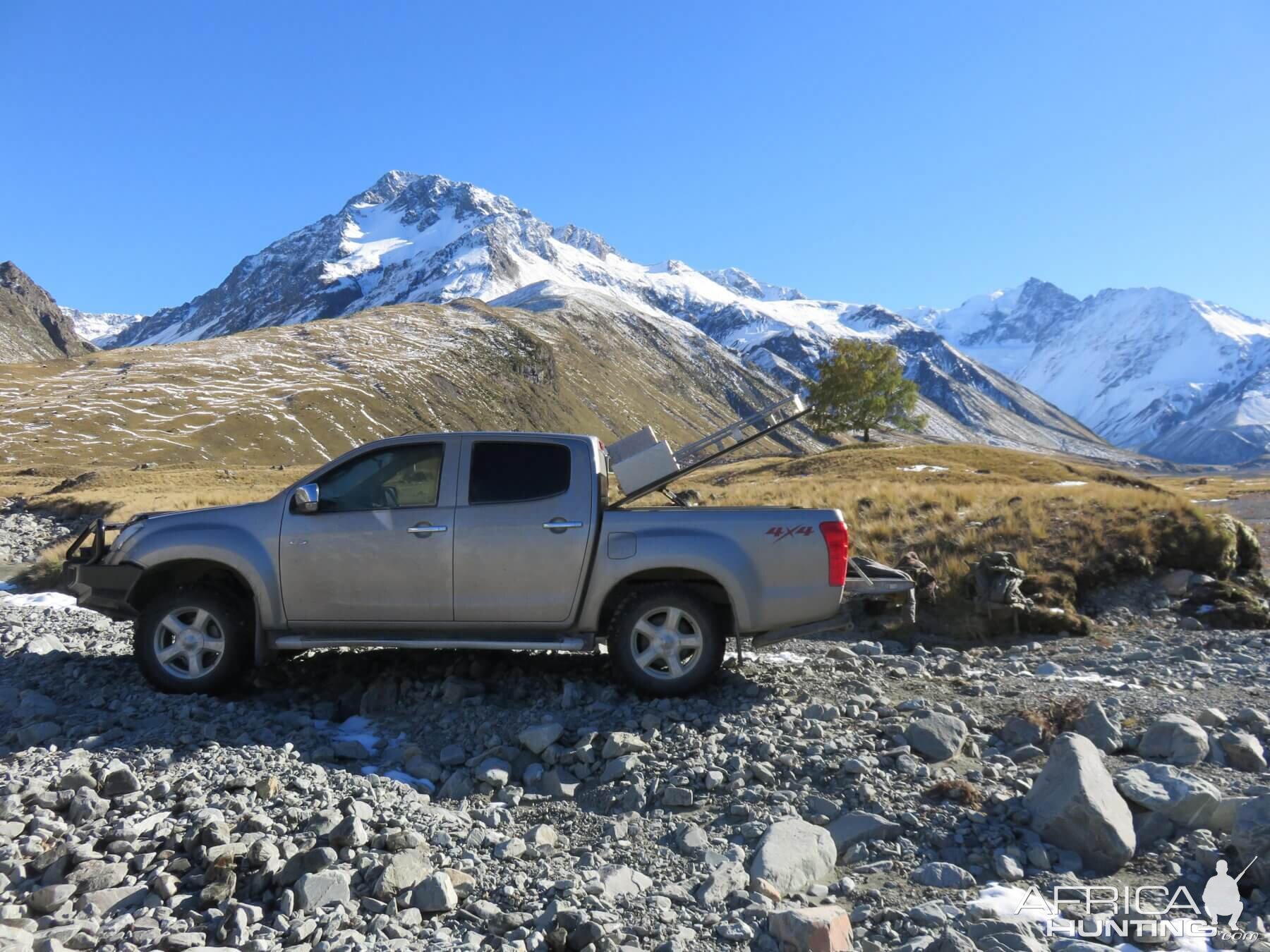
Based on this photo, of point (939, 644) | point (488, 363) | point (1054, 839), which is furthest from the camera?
point (488, 363)

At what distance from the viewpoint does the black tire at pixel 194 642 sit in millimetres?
6977

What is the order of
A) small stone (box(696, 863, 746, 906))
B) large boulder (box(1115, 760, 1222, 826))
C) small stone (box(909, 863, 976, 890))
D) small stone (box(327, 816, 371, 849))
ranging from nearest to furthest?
small stone (box(696, 863, 746, 906)) → small stone (box(909, 863, 976, 890)) → small stone (box(327, 816, 371, 849)) → large boulder (box(1115, 760, 1222, 826))

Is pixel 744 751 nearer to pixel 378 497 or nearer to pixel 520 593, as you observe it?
pixel 520 593

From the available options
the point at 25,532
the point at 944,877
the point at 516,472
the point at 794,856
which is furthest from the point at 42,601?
the point at 25,532

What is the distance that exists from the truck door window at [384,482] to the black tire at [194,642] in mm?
1158

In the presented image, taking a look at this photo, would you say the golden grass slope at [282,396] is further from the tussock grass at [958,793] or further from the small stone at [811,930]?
the small stone at [811,930]

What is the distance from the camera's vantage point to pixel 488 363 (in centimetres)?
18438

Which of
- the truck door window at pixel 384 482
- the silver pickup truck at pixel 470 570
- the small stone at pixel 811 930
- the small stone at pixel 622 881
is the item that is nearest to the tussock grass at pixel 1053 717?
the silver pickup truck at pixel 470 570

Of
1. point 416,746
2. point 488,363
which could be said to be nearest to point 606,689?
point 416,746

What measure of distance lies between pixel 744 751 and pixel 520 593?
217 cm

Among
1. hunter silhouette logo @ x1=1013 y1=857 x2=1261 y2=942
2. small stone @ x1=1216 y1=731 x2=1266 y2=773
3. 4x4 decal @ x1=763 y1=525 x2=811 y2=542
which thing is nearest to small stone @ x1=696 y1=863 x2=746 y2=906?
hunter silhouette logo @ x1=1013 y1=857 x2=1261 y2=942

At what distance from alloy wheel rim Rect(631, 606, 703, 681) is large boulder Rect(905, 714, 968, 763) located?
5.63 ft

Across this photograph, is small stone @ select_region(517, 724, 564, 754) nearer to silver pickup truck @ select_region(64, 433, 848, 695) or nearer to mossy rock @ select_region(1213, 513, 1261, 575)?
silver pickup truck @ select_region(64, 433, 848, 695)

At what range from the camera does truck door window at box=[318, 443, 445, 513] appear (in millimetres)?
7125
